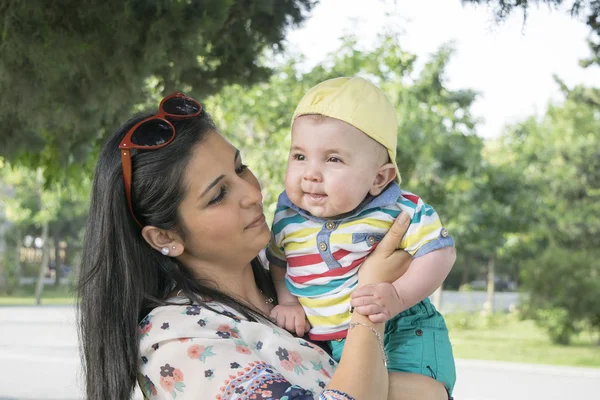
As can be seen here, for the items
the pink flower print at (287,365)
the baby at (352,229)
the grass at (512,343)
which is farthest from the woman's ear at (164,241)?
the grass at (512,343)

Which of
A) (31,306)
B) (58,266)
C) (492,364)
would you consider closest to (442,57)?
A: (492,364)

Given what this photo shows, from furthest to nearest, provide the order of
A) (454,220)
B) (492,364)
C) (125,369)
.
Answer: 1. (454,220)
2. (492,364)
3. (125,369)

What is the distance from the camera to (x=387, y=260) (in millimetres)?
1897

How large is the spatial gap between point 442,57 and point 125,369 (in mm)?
11614

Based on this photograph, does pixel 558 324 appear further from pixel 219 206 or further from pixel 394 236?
pixel 219 206

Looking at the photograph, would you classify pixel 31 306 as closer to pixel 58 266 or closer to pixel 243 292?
pixel 58 266

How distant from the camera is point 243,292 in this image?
82.4 inches

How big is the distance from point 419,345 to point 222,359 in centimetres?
56

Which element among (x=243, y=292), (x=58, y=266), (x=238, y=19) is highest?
(x=238, y=19)

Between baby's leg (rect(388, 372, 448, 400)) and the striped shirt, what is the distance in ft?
0.60

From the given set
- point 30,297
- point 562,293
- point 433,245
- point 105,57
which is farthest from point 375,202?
point 30,297

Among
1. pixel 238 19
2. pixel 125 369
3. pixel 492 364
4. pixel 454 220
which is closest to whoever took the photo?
pixel 125 369

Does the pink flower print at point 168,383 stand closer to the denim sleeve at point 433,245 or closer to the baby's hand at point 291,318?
the baby's hand at point 291,318

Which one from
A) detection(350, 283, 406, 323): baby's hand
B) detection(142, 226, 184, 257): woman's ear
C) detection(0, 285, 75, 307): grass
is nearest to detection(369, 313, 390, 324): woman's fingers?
detection(350, 283, 406, 323): baby's hand
